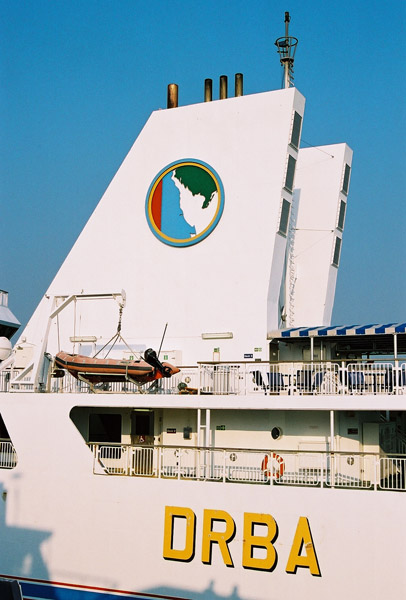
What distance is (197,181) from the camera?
61.0 feet

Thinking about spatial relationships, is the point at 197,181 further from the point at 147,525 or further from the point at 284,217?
the point at 147,525

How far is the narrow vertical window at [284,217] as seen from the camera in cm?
1772

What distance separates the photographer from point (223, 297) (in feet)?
58.7

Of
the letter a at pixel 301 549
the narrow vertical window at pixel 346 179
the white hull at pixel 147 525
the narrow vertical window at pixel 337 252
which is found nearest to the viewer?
the white hull at pixel 147 525

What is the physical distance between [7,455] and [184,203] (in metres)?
7.86

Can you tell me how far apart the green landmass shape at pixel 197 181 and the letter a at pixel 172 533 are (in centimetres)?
795

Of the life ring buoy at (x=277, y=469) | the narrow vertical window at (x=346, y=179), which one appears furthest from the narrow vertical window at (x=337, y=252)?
the life ring buoy at (x=277, y=469)

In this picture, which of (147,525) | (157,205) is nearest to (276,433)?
(147,525)

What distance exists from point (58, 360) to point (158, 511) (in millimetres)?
4279

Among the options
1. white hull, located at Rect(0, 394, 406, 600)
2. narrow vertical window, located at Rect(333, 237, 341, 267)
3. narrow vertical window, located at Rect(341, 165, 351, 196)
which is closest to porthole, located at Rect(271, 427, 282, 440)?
white hull, located at Rect(0, 394, 406, 600)

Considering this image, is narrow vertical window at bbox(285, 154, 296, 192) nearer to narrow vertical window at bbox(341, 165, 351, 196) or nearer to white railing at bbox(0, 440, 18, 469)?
narrow vertical window at bbox(341, 165, 351, 196)

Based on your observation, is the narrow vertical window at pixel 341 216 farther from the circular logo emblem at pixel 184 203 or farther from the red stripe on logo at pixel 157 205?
the red stripe on logo at pixel 157 205

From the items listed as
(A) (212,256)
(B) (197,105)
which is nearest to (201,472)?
(A) (212,256)

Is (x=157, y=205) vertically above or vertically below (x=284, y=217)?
above
